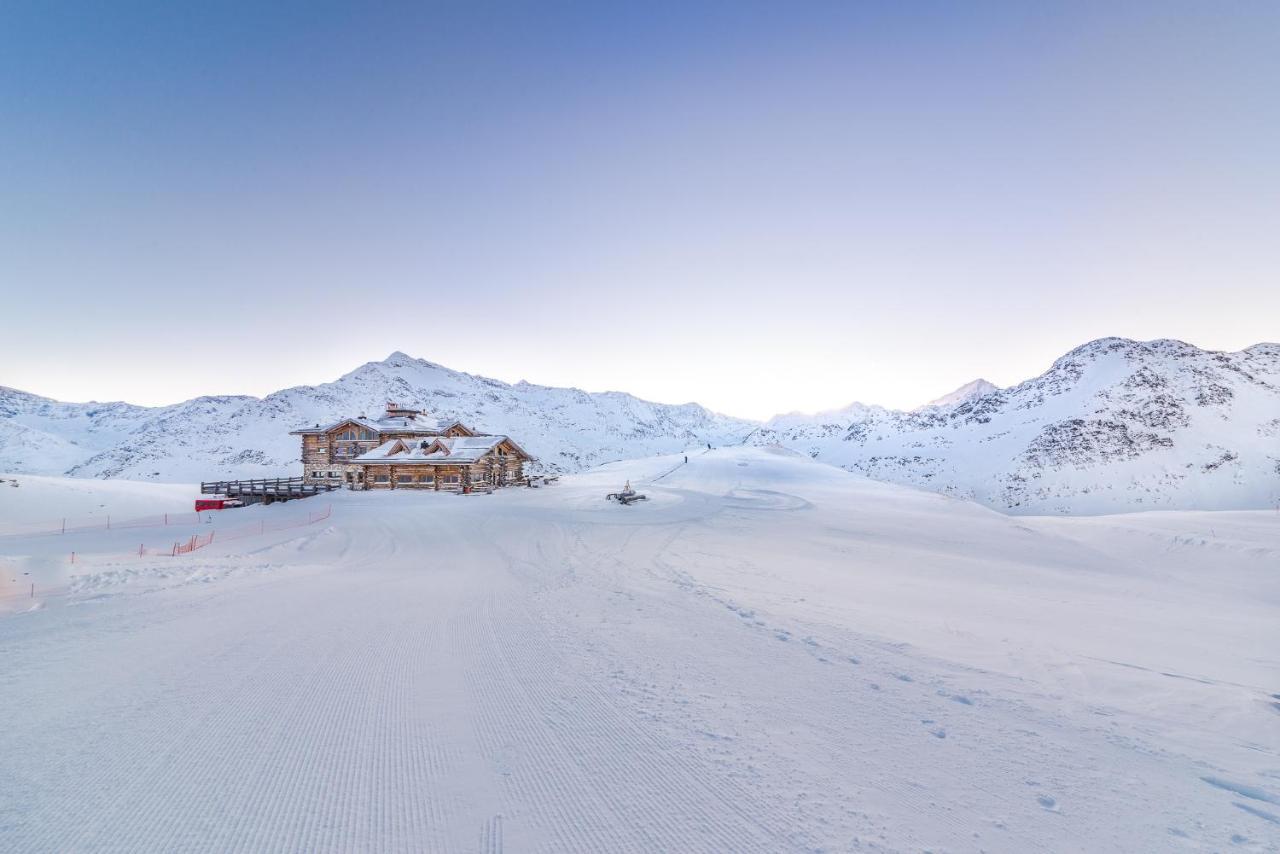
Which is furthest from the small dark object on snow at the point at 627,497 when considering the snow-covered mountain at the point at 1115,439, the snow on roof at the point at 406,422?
the snow-covered mountain at the point at 1115,439

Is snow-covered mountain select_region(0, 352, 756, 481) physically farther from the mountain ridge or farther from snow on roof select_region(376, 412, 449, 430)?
snow on roof select_region(376, 412, 449, 430)

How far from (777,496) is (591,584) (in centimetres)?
2708

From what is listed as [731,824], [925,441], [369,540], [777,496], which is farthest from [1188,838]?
[925,441]

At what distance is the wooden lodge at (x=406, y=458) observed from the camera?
48.6 meters

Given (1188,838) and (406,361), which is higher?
(406,361)

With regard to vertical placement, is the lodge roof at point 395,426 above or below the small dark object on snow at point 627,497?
above

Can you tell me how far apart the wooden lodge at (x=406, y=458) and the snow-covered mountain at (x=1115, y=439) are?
166ft

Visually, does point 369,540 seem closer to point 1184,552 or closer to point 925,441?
point 1184,552

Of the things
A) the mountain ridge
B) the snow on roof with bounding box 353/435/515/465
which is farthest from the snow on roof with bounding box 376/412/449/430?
the mountain ridge

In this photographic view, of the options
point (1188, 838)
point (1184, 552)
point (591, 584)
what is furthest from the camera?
point (1184, 552)

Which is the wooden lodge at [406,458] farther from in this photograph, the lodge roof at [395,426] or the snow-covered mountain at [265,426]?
the snow-covered mountain at [265,426]

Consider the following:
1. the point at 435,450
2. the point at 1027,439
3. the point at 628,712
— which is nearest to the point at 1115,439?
the point at 1027,439

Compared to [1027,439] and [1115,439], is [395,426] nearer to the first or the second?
[1027,439]

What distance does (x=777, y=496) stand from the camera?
128 feet
